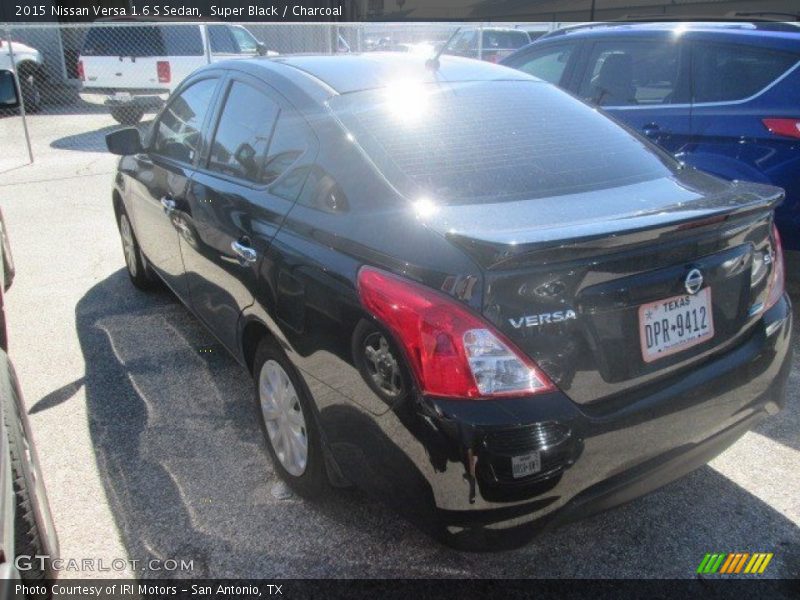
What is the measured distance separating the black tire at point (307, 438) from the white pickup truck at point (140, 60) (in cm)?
1046

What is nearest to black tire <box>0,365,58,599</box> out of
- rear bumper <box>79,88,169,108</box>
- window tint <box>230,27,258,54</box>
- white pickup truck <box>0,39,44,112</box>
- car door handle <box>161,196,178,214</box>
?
car door handle <box>161,196,178,214</box>

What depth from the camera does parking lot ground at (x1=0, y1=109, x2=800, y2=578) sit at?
247 centimetres

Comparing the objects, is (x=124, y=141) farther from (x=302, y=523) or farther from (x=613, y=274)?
(x=613, y=274)

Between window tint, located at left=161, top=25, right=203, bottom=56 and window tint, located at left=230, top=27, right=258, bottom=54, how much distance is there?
77 cm

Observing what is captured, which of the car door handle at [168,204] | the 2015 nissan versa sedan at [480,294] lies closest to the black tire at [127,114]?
the car door handle at [168,204]

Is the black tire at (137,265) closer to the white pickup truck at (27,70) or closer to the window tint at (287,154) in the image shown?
the window tint at (287,154)

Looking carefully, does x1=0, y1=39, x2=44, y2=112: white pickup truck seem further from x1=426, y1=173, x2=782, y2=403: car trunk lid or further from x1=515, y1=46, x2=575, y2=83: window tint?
x1=426, y1=173, x2=782, y2=403: car trunk lid

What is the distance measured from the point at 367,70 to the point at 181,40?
10.6 metres

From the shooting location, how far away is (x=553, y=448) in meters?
1.92

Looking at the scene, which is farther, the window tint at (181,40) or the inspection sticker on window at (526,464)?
the window tint at (181,40)

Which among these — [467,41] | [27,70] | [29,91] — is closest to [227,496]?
[29,91]

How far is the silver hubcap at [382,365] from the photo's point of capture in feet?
6.59

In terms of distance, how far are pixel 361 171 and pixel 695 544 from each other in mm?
1793

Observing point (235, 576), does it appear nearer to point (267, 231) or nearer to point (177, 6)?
point (267, 231)
